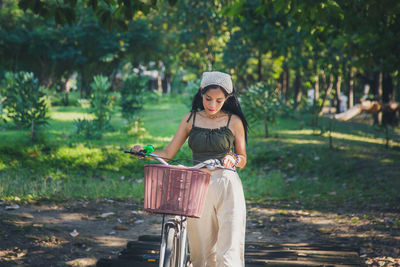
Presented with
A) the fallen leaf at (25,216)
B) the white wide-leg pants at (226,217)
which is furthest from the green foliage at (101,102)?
the white wide-leg pants at (226,217)

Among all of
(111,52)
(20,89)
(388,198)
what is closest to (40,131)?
(20,89)

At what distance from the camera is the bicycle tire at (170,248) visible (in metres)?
3.25

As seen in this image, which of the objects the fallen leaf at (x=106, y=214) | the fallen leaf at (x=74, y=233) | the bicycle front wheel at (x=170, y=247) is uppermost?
the bicycle front wheel at (x=170, y=247)

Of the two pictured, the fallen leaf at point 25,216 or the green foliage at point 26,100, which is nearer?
the fallen leaf at point 25,216

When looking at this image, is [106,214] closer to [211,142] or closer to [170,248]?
[211,142]

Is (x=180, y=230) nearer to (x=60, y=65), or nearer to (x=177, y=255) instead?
(x=177, y=255)

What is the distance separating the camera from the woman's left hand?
11.3ft

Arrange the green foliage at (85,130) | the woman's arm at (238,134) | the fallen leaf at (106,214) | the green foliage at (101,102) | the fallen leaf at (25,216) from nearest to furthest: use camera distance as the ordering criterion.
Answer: the woman's arm at (238,134), the fallen leaf at (25,216), the fallen leaf at (106,214), the green foliage at (85,130), the green foliage at (101,102)

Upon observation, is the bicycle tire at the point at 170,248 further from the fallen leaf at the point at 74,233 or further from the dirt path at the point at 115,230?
the fallen leaf at the point at 74,233

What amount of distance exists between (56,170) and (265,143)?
653 centimetres

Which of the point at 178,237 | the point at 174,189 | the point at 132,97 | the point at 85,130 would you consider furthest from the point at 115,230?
the point at 132,97

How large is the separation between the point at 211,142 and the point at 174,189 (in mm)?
971

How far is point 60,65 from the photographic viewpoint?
A: 88.2 ft

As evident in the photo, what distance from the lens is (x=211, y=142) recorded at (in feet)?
12.7
